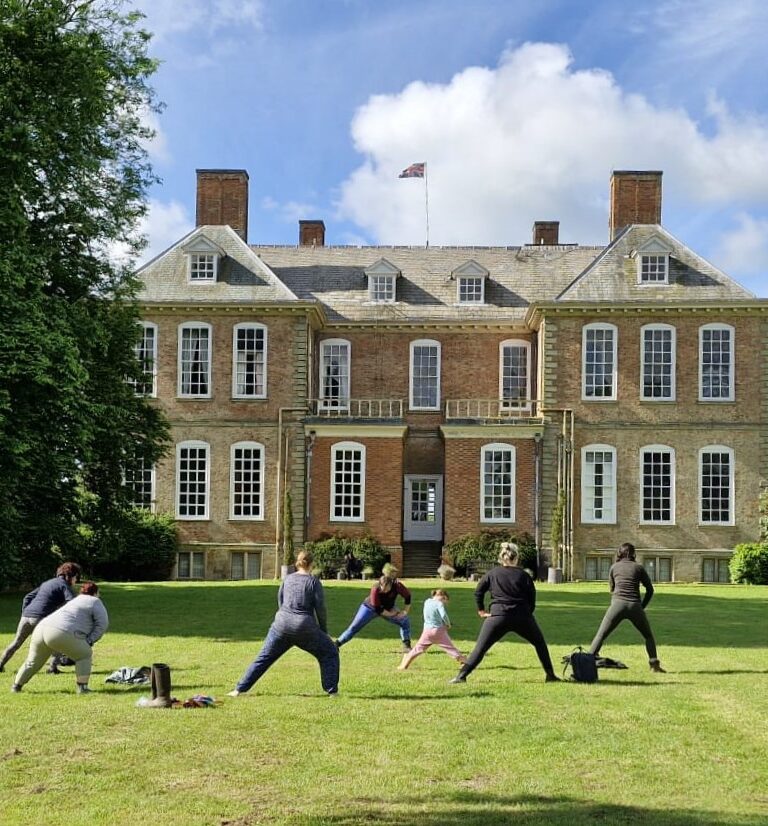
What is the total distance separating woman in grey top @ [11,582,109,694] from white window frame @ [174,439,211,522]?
2310 cm

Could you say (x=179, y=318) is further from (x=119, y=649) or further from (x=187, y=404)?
(x=119, y=649)

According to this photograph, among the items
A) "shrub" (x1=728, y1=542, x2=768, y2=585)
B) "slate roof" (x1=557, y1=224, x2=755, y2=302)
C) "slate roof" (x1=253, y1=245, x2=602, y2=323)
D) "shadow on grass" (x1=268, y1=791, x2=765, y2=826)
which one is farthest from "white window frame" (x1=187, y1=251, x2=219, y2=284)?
"shadow on grass" (x1=268, y1=791, x2=765, y2=826)

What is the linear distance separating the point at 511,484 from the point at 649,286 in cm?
781

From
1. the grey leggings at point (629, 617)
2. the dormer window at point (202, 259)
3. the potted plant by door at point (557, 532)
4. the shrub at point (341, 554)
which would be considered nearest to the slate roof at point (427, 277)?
the dormer window at point (202, 259)

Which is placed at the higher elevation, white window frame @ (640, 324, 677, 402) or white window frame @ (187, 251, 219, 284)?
white window frame @ (187, 251, 219, 284)

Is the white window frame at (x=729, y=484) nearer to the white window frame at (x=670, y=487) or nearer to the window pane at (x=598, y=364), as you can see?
the white window frame at (x=670, y=487)

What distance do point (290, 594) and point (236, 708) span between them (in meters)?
1.34

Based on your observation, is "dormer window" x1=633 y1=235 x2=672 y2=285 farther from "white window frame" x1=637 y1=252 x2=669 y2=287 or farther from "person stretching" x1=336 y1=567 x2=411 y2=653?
"person stretching" x1=336 y1=567 x2=411 y2=653

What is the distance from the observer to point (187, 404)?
119 ft

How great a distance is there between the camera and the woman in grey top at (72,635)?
41.0 feet

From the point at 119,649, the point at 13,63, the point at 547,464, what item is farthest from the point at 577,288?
the point at 119,649

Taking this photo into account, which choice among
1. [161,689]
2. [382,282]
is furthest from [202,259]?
[161,689]

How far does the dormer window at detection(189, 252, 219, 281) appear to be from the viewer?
1460 inches

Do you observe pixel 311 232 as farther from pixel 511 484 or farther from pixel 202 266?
pixel 511 484
